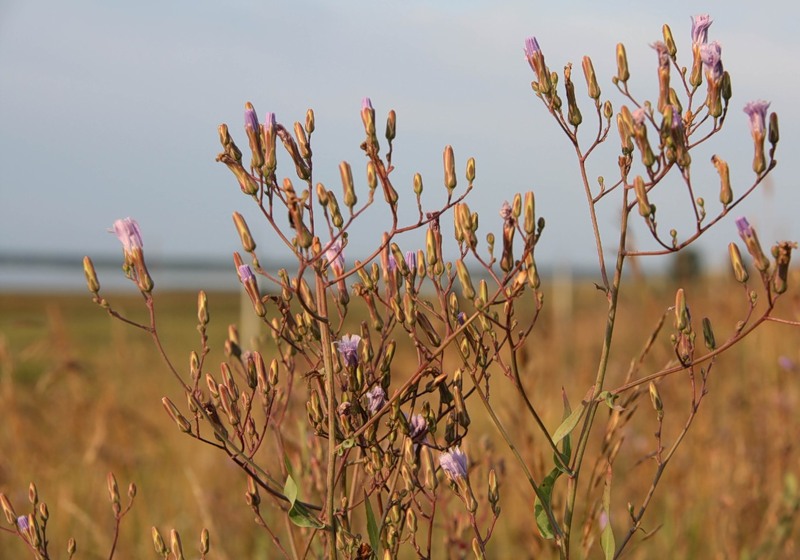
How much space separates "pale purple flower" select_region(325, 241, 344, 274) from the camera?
130 cm

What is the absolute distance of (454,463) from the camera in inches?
52.8

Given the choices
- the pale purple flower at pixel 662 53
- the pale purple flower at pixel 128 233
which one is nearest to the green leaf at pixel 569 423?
the pale purple flower at pixel 662 53

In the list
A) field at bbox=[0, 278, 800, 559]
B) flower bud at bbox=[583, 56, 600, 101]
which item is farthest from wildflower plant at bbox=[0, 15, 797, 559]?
field at bbox=[0, 278, 800, 559]

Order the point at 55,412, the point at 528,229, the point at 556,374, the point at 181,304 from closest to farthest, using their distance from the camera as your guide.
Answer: the point at 528,229
the point at 55,412
the point at 556,374
the point at 181,304

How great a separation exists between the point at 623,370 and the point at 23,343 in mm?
10635

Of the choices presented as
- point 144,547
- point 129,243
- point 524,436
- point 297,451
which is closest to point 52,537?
point 144,547

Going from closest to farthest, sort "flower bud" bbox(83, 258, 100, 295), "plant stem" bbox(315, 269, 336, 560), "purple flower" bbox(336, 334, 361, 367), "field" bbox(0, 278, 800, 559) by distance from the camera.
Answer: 1. "plant stem" bbox(315, 269, 336, 560)
2. "purple flower" bbox(336, 334, 361, 367)
3. "flower bud" bbox(83, 258, 100, 295)
4. "field" bbox(0, 278, 800, 559)

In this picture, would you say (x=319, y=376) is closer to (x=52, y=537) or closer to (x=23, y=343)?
(x=52, y=537)

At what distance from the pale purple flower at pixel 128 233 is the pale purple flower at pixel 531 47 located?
681 mm

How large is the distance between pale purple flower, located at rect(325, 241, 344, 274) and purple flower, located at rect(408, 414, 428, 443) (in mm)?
258

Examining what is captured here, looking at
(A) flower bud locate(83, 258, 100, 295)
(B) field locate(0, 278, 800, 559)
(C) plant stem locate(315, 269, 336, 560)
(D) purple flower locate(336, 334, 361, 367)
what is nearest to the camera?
(C) plant stem locate(315, 269, 336, 560)

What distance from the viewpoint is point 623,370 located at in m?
6.00

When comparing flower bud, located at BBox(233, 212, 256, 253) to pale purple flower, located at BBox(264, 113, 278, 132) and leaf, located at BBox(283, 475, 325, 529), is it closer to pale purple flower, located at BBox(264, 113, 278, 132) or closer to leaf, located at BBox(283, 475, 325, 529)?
pale purple flower, located at BBox(264, 113, 278, 132)

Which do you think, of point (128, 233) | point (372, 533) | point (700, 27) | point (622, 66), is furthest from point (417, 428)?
point (700, 27)
